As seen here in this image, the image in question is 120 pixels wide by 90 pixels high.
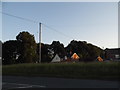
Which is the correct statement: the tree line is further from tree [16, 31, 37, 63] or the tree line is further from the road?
the road

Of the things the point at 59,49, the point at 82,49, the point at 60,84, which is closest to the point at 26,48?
the point at 59,49

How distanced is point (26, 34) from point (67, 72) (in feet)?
168

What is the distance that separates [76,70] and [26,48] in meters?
48.4

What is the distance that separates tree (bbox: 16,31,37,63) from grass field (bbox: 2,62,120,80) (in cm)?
4027

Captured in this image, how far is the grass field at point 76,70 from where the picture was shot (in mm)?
22000

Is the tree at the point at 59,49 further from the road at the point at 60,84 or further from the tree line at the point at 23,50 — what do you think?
the road at the point at 60,84

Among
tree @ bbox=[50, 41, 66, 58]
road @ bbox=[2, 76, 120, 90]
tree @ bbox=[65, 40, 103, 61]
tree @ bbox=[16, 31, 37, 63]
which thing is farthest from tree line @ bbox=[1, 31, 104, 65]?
road @ bbox=[2, 76, 120, 90]

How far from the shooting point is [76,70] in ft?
81.1

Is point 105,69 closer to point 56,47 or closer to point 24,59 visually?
point 24,59

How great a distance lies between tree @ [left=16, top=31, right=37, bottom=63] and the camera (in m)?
71.0

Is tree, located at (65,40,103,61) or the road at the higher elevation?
tree, located at (65,40,103,61)

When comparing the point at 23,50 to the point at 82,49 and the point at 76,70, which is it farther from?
the point at 76,70

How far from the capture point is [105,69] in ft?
75.3

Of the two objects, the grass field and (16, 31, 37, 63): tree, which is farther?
(16, 31, 37, 63): tree
